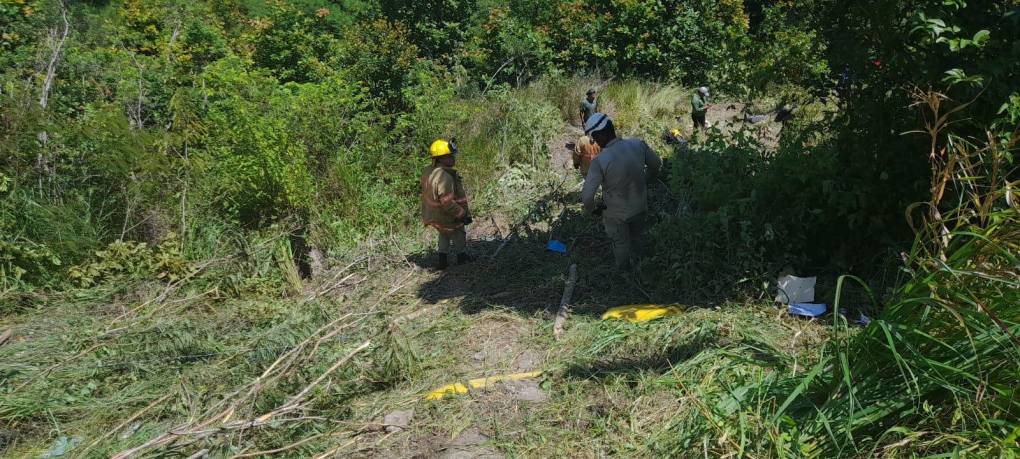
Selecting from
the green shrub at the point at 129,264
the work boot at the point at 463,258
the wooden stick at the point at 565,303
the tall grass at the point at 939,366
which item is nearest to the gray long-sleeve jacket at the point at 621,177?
the wooden stick at the point at 565,303

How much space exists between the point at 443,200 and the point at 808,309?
3.41 meters

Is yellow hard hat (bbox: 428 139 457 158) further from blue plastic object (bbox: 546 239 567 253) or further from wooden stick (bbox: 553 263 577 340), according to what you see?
wooden stick (bbox: 553 263 577 340)

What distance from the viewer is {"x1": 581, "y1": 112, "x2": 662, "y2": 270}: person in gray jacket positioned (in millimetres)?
5828

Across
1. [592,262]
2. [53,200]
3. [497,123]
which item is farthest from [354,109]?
[592,262]

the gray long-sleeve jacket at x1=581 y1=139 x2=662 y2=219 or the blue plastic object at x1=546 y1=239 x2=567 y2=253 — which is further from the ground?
the gray long-sleeve jacket at x1=581 y1=139 x2=662 y2=219

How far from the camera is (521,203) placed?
8.99 meters

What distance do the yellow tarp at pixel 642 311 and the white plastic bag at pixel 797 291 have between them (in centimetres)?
73

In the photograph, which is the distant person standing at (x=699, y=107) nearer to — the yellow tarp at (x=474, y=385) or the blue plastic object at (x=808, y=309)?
the blue plastic object at (x=808, y=309)

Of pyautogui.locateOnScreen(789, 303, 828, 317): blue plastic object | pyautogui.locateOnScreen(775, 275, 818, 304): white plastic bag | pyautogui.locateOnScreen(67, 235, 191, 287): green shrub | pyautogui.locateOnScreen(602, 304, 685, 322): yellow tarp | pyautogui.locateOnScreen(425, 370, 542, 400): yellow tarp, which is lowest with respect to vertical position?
pyautogui.locateOnScreen(425, 370, 542, 400): yellow tarp

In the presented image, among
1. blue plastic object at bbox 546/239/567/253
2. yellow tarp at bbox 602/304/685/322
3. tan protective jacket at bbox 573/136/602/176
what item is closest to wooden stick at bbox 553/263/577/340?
yellow tarp at bbox 602/304/685/322

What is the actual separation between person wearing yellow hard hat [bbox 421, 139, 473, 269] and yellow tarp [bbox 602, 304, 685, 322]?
206 cm

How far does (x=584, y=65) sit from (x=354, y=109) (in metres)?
6.25

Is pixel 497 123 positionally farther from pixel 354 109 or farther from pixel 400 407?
pixel 400 407

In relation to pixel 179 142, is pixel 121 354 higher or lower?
lower
